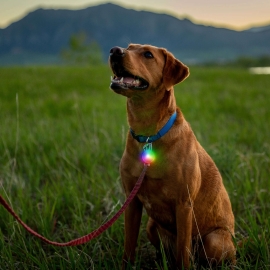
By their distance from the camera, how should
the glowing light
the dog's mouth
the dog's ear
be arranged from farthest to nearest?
the dog's ear, the glowing light, the dog's mouth

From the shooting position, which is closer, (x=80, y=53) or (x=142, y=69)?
(x=142, y=69)

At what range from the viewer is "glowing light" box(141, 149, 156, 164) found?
2.37 m

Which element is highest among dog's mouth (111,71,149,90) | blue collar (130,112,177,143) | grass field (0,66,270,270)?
dog's mouth (111,71,149,90)

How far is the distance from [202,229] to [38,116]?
203 inches

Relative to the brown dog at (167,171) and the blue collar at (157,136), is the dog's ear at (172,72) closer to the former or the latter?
the brown dog at (167,171)

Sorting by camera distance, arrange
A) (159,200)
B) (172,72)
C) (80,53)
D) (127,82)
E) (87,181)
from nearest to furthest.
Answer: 1. (127,82)
2. (159,200)
3. (172,72)
4. (87,181)
5. (80,53)

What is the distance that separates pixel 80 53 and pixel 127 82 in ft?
262

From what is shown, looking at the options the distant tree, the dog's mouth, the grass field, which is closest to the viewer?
the dog's mouth

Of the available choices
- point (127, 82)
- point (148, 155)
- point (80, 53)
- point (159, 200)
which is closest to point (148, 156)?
point (148, 155)

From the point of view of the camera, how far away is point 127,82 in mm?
2328

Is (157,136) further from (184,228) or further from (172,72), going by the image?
(184,228)

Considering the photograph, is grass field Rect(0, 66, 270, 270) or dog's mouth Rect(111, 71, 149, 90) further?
grass field Rect(0, 66, 270, 270)

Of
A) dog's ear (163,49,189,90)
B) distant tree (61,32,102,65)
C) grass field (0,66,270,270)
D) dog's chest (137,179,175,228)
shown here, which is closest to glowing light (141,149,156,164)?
dog's chest (137,179,175,228)

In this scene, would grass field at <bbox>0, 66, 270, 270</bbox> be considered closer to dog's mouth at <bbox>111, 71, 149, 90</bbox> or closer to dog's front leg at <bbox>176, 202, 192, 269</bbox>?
Result: dog's front leg at <bbox>176, 202, 192, 269</bbox>
